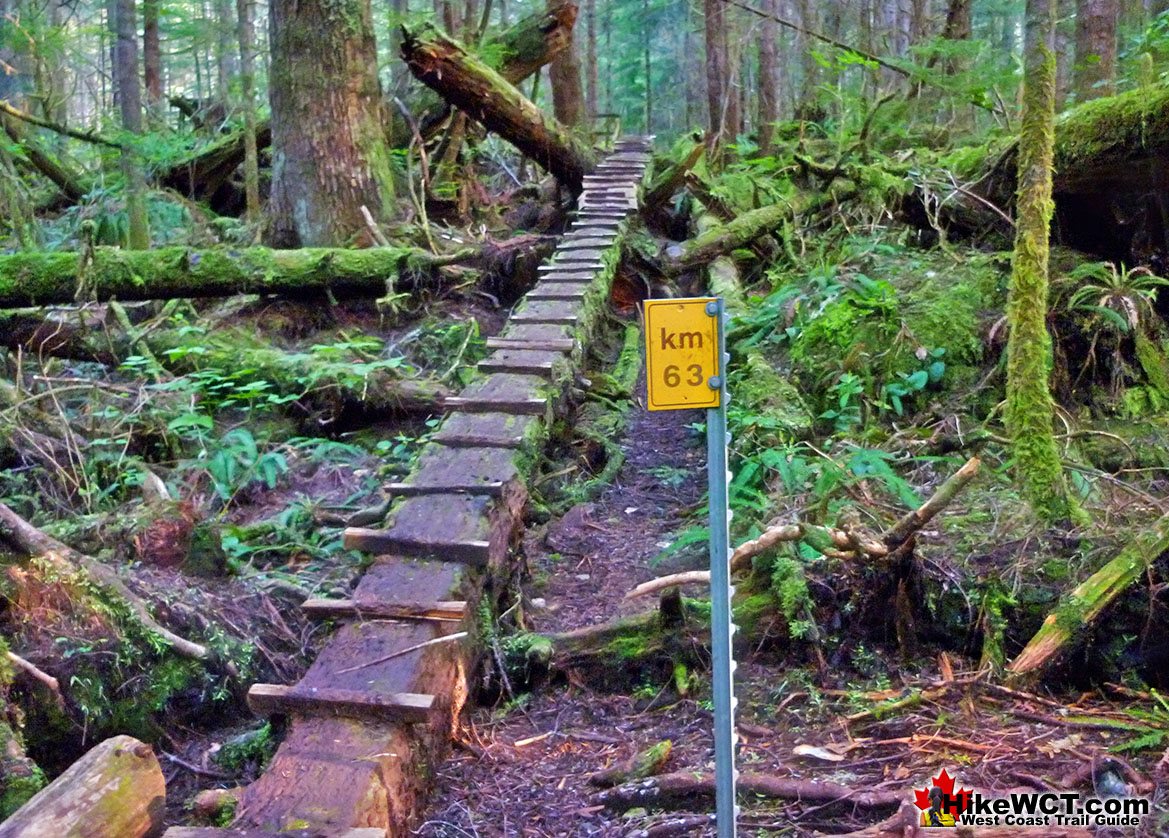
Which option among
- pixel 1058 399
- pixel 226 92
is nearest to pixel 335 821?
pixel 1058 399

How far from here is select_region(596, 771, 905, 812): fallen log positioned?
2627 mm

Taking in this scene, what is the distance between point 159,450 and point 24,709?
102 inches

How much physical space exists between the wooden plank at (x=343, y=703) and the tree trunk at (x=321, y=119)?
5909 mm

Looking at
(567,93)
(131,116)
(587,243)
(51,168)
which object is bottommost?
(587,243)

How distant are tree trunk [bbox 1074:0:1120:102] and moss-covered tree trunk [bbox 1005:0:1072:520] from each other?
19.2ft

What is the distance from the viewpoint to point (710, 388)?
2162mm

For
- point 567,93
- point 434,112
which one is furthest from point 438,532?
point 567,93

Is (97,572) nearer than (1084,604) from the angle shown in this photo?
No

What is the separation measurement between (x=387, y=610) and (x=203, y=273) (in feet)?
15.0

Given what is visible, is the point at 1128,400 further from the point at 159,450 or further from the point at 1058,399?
the point at 159,450

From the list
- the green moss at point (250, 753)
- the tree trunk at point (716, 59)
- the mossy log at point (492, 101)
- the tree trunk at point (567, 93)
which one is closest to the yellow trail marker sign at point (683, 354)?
the green moss at point (250, 753)

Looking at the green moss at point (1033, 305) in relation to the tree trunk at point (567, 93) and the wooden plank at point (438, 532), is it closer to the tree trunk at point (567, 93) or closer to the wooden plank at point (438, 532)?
the wooden plank at point (438, 532)

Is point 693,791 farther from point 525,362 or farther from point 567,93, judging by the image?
point 567,93

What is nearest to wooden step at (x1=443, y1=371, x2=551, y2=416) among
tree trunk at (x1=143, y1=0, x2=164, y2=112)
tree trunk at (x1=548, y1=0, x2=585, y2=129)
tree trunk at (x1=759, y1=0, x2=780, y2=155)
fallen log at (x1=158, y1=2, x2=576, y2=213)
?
fallen log at (x1=158, y1=2, x2=576, y2=213)
